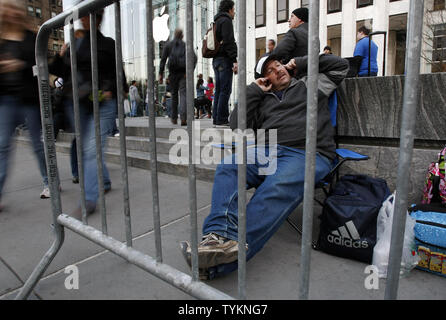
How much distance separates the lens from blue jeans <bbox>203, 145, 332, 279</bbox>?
1655mm

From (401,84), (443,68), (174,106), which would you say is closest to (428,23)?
(443,68)

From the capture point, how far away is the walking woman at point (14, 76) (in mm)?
2570

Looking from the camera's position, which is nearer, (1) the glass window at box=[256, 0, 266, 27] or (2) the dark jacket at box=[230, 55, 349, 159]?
(2) the dark jacket at box=[230, 55, 349, 159]

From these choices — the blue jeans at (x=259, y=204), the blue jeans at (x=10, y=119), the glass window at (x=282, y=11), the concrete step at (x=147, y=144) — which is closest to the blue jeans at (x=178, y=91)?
the concrete step at (x=147, y=144)

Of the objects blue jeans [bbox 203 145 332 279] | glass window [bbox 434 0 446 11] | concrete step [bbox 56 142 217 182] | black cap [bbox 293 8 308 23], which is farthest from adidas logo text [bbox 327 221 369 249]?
glass window [bbox 434 0 446 11]

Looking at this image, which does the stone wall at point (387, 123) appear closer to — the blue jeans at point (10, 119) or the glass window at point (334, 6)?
the blue jeans at point (10, 119)

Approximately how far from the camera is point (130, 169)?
14.2 feet

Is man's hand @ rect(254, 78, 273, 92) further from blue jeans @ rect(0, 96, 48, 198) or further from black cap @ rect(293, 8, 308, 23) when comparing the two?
blue jeans @ rect(0, 96, 48, 198)

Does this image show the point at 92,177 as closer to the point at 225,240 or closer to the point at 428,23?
the point at 225,240

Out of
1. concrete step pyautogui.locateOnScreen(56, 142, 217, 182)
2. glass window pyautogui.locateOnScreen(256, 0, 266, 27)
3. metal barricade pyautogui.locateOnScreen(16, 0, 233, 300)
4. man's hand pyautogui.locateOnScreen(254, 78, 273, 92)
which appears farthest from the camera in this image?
glass window pyautogui.locateOnScreen(256, 0, 266, 27)

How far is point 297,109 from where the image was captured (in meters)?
2.18

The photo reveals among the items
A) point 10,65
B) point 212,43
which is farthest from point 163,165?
point 212,43

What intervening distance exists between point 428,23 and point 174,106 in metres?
14.3

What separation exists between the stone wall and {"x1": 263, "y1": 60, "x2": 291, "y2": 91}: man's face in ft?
2.07
